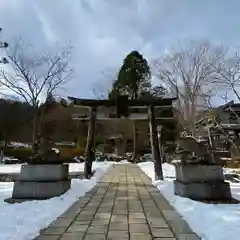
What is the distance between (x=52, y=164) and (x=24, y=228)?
339 centimetres

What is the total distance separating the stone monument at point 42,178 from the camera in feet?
24.5

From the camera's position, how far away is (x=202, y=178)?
7.44m

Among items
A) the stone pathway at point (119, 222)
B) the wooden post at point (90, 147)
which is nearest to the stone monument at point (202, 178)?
the stone pathway at point (119, 222)

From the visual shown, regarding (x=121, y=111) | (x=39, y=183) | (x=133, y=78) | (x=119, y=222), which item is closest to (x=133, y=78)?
(x=133, y=78)

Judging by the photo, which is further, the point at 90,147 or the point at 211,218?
the point at 90,147

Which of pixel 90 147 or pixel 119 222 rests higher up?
pixel 90 147

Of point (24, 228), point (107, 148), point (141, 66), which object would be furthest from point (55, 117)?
point (24, 228)

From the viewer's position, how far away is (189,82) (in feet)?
92.0

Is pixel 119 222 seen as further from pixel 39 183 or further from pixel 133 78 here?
pixel 133 78

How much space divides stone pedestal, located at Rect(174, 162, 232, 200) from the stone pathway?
0.66 meters

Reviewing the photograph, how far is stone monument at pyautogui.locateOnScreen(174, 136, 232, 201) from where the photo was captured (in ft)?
23.8

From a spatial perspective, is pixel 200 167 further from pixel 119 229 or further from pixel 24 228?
pixel 24 228

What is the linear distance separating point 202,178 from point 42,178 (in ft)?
12.5

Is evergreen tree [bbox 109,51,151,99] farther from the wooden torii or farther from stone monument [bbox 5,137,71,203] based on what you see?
stone monument [bbox 5,137,71,203]
